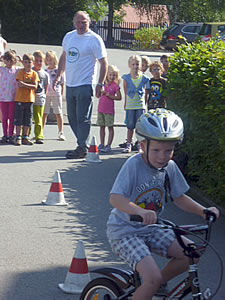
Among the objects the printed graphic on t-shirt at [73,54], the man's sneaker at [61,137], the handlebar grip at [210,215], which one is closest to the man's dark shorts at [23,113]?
the man's sneaker at [61,137]

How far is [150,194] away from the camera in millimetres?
4270

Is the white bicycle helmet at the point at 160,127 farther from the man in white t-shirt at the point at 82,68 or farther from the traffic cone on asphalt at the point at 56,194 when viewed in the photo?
the man in white t-shirt at the point at 82,68

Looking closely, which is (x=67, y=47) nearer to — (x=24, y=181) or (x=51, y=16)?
(x=24, y=181)

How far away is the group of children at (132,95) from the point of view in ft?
39.7

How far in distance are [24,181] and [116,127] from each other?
6.59 metres

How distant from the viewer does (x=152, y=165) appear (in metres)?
4.22

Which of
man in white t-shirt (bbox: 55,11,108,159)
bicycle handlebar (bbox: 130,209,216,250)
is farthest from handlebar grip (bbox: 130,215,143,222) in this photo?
man in white t-shirt (bbox: 55,11,108,159)

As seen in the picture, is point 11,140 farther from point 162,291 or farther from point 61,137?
point 162,291

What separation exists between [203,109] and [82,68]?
11.7 feet

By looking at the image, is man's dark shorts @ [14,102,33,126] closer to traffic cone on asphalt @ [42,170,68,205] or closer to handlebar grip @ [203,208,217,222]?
traffic cone on asphalt @ [42,170,68,205]

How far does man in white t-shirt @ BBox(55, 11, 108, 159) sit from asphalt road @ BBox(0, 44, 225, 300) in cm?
59

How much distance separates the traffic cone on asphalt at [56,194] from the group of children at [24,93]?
14.0 feet

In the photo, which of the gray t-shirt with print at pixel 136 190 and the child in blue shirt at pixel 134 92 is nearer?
the gray t-shirt with print at pixel 136 190

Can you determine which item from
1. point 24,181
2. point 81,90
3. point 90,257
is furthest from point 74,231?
point 81,90
